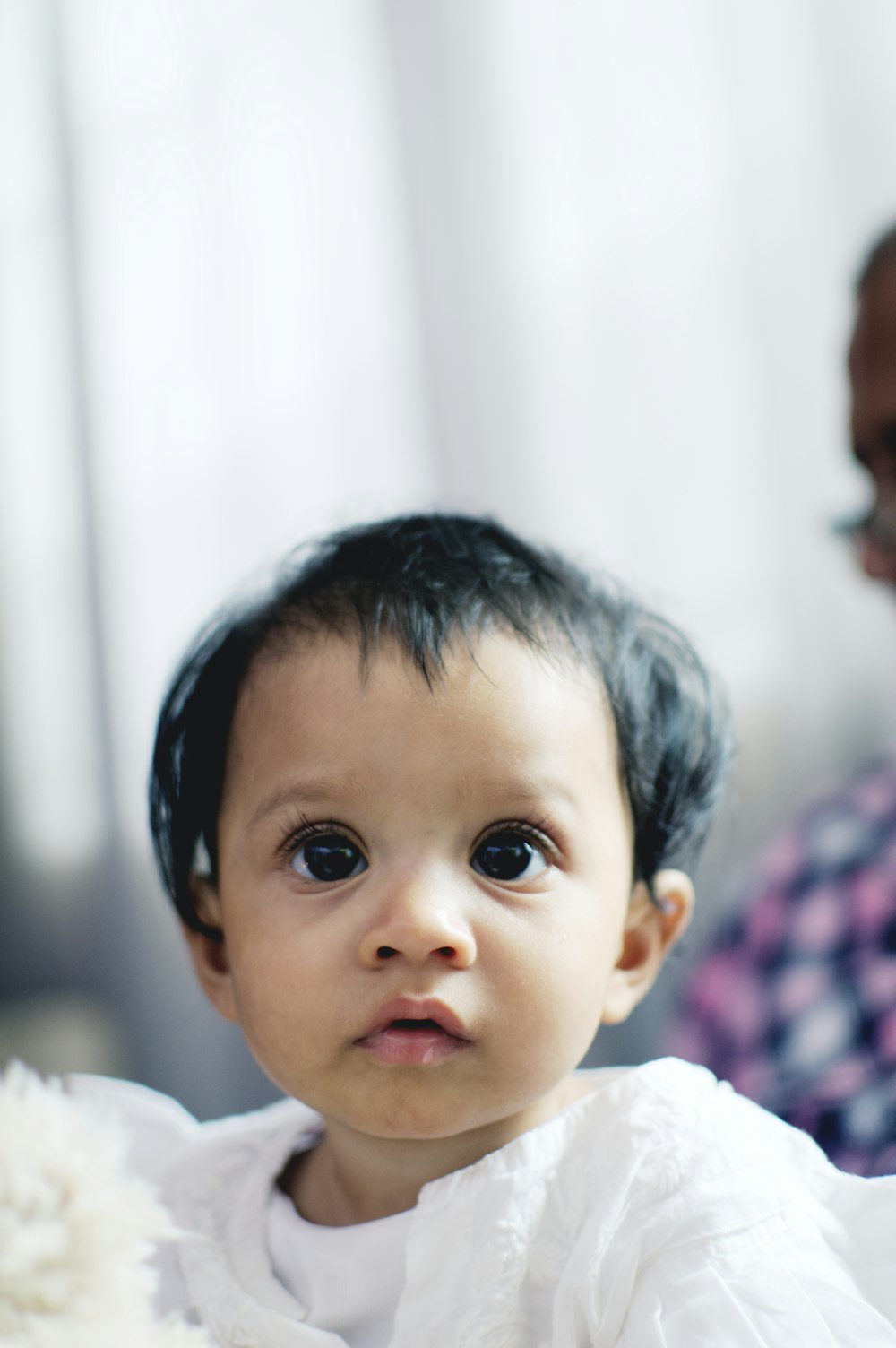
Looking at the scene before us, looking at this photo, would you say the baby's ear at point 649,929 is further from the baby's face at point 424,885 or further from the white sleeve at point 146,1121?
the white sleeve at point 146,1121

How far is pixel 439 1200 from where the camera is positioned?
740 millimetres

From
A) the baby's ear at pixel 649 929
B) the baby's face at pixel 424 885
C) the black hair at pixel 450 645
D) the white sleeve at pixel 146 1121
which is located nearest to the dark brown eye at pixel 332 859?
the baby's face at pixel 424 885

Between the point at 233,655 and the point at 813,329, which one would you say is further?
the point at 813,329

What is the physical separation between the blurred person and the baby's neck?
1.10ft

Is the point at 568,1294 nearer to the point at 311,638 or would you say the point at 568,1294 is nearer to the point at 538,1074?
the point at 538,1074

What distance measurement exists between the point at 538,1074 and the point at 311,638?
319mm

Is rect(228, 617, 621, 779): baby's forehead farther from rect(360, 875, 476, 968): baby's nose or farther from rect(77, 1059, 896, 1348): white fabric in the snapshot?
rect(77, 1059, 896, 1348): white fabric

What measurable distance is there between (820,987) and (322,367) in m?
1.30

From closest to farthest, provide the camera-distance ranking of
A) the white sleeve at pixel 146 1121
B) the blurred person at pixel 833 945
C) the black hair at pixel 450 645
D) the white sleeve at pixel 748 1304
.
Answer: the white sleeve at pixel 748 1304 → the black hair at pixel 450 645 → the white sleeve at pixel 146 1121 → the blurred person at pixel 833 945

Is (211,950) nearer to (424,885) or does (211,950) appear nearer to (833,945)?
(424,885)

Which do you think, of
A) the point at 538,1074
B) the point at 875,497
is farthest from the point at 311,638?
the point at 875,497

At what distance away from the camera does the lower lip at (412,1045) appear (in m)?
0.69

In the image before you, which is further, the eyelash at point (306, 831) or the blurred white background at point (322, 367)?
the blurred white background at point (322, 367)

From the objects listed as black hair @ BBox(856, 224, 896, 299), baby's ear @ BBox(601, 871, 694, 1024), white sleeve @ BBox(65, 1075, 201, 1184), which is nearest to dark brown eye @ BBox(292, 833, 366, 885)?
baby's ear @ BBox(601, 871, 694, 1024)
